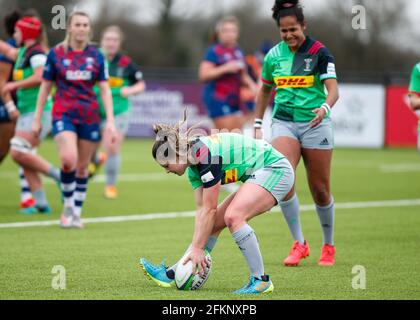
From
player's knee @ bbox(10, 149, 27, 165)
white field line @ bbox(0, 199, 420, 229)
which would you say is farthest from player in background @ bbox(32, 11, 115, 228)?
player's knee @ bbox(10, 149, 27, 165)

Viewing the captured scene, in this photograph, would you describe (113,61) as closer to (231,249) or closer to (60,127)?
(60,127)

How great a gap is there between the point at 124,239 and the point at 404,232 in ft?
10.8

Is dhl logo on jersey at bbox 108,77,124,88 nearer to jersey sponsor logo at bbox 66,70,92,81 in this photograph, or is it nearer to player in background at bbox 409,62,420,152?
jersey sponsor logo at bbox 66,70,92,81

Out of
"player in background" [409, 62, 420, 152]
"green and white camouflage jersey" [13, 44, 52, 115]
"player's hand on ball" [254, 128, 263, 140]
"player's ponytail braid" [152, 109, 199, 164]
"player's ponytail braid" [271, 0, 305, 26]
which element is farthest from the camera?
"green and white camouflage jersey" [13, 44, 52, 115]

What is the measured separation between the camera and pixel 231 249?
9188 mm

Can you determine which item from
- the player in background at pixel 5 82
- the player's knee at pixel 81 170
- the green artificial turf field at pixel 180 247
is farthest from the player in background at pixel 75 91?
the player in background at pixel 5 82

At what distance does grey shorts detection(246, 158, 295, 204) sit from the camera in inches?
275

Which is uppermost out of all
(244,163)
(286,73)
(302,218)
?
(286,73)

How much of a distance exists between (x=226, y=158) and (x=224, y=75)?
7751mm

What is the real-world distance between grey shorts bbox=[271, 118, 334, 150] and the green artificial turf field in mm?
1114

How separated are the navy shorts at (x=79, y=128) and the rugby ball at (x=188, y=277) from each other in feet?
12.1

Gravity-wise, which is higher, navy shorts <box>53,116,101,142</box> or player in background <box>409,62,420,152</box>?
player in background <box>409,62,420,152</box>
